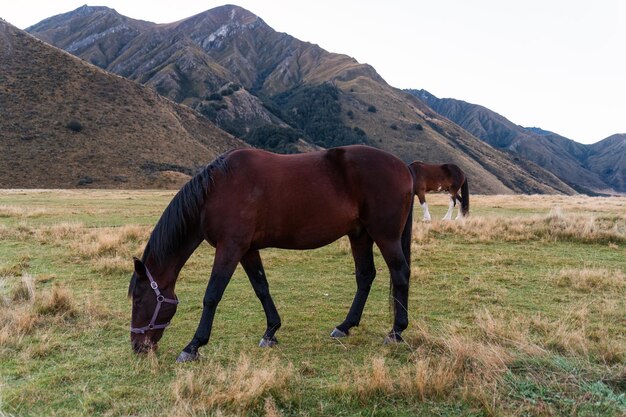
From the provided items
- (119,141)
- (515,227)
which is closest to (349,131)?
(119,141)

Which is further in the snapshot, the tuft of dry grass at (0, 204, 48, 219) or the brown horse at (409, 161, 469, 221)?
the tuft of dry grass at (0, 204, 48, 219)

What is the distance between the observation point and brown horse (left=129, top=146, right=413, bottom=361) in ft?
16.3

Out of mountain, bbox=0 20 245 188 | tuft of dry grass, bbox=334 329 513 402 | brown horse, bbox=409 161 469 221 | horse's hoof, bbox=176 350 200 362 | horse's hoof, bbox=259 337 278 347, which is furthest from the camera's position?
mountain, bbox=0 20 245 188

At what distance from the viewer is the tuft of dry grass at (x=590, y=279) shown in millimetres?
8055

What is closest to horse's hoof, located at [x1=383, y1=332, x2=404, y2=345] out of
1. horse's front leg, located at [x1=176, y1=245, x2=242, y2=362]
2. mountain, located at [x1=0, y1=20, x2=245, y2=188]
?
horse's front leg, located at [x1=176, y1=245, x2=242, y2=362]

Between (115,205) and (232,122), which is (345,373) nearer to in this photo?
(115,205)

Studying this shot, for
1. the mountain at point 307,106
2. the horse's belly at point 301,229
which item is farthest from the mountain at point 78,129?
the horse's belly at point 301,229

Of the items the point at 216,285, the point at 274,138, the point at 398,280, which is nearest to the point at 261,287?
the point at 216,285

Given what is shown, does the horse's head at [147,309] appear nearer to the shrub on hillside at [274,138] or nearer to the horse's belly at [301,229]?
the horse's belly at [301,229]

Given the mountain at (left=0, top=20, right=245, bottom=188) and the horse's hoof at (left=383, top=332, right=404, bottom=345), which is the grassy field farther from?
the mountain at (left=0, top=20, right=245, bottom=188)

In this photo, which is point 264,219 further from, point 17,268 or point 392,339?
point 17,268

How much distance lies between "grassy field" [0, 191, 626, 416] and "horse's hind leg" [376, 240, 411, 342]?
0.77ft

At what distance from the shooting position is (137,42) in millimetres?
184375

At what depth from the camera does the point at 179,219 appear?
511 centimetres
